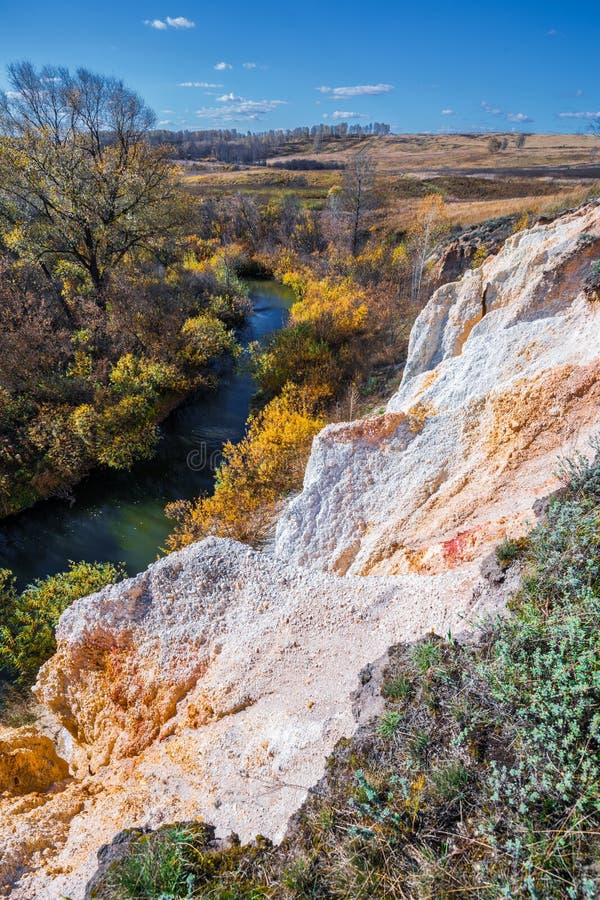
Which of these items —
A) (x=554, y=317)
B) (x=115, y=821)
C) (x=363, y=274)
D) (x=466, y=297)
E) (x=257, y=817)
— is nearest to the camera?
(x=257, y=817)

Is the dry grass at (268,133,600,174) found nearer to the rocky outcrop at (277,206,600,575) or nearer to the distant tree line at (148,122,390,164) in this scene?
the distant tree line at (148,122,390,164)

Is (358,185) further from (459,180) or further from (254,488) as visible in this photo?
(254,488)

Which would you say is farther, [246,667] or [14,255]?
[14,255]

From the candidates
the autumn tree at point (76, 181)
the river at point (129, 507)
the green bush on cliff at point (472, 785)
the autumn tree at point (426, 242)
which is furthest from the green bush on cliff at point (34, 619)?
the autumn tree at point (426, 242)

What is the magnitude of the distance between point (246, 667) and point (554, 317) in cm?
985

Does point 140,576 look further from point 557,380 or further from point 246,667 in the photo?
point 557,380

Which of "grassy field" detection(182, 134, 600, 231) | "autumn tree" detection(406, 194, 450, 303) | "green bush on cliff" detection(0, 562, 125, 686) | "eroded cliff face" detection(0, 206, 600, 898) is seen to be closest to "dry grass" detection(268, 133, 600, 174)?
"grassy field" detection(182, 134, 600, 231)

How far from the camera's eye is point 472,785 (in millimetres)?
3693

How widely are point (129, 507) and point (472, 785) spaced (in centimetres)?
1596

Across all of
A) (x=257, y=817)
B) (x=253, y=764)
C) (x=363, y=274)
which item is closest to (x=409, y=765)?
(x=257, y=817)

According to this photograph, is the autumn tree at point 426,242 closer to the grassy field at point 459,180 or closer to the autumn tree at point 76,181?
the grassy field at point 459,180

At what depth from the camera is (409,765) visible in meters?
3.99

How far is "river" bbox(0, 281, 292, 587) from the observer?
50.1 ft

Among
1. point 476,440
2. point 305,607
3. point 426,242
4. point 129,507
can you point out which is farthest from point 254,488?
point 426,242
